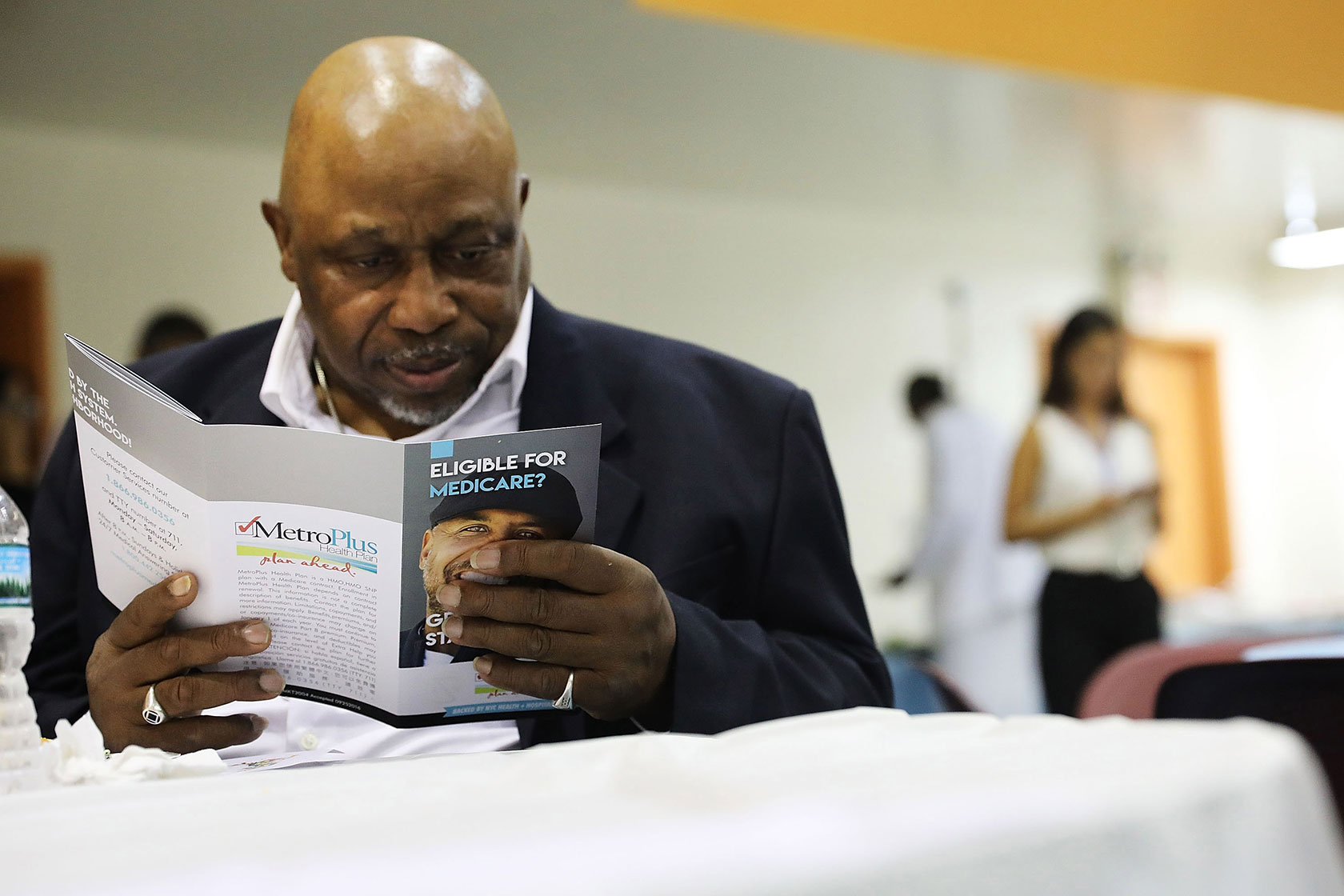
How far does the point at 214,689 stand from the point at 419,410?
1.55 ft

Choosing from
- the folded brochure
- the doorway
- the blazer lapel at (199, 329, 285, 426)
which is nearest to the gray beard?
the blazer lapel at (199, 329, 285, 426)

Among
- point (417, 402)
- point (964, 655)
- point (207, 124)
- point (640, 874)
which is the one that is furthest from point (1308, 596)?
point (640, 874)

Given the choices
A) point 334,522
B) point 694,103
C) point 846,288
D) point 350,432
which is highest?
point 694,103

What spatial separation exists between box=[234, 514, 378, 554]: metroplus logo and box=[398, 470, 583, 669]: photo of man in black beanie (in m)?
0.05

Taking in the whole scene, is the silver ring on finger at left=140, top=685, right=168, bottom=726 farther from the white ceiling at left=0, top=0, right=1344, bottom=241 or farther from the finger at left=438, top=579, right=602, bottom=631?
the white ceiling at left=0, top=0, right=1344, bottom=241

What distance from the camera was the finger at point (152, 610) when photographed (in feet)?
3.29

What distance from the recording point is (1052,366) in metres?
3.83

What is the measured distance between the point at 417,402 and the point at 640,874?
0.97 metres

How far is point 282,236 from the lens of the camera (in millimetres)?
1483

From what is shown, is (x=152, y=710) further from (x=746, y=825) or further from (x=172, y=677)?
(x=746, y=825)

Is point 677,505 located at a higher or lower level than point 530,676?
higher

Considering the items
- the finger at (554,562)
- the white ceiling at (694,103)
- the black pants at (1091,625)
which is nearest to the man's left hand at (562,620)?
the finger at (554,562)

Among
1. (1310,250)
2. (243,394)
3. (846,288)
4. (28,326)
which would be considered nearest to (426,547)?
(243,394)

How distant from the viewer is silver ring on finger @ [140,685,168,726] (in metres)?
1.06
